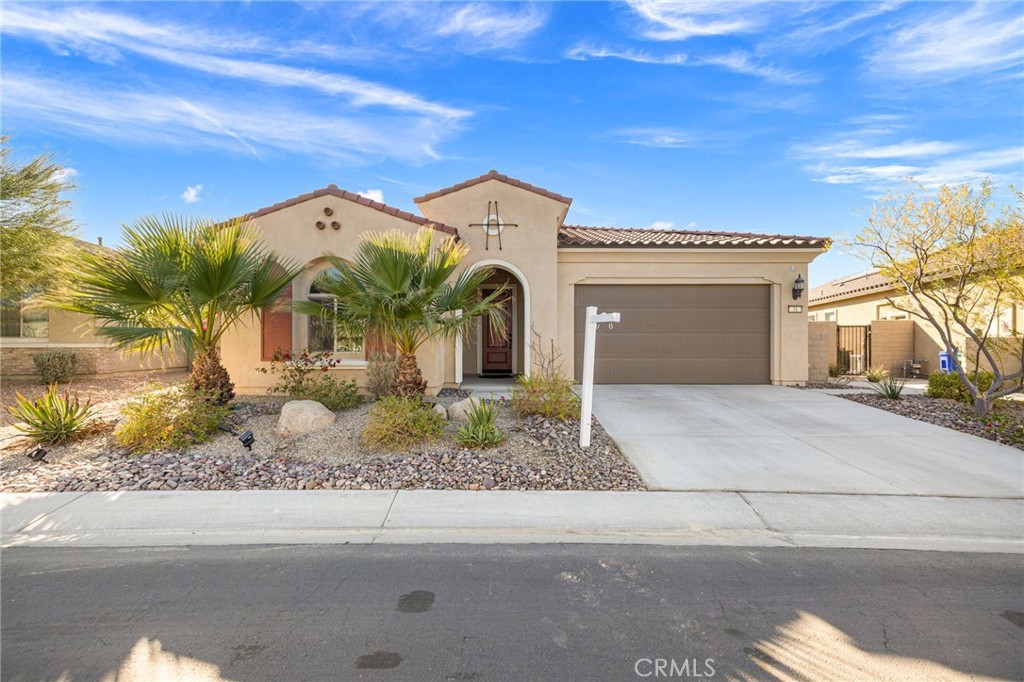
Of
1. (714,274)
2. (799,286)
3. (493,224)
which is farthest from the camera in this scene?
(714,274)

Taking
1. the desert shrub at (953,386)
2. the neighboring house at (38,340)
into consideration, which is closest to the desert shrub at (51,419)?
the neighboring house at (38,340)

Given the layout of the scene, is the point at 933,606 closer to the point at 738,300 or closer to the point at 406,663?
the point at 406,663

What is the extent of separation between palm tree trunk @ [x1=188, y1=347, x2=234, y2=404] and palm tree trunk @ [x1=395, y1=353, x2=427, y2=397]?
3008mm

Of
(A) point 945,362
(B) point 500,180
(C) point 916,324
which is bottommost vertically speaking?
(A) point 945,362

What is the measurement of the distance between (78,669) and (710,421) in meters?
8.37

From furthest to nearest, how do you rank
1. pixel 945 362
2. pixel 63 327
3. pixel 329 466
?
pixel 945 362 → pixel 63 327 → pixel 329 466

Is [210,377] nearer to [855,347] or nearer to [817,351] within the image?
[817,351]

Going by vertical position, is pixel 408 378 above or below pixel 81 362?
above

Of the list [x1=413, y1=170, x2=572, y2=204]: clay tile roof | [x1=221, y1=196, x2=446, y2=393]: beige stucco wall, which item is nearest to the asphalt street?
[x1=221, y1=196, x2=446, y2=393]: beige stucco wall

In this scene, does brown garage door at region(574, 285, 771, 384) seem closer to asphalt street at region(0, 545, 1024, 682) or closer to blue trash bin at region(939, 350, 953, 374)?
blue trash bin at region(939, 350, 953, 374)

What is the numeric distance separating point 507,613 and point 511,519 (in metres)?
1.55

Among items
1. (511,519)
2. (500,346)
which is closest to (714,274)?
(500,346)

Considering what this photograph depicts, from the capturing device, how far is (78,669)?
2.73 metres

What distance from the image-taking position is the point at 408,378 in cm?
786
